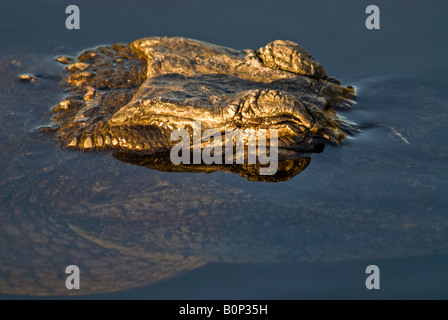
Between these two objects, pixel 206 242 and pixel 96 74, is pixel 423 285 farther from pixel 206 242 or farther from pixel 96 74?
pixel 96 74

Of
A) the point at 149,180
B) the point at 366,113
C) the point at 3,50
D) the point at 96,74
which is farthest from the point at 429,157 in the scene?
the point at 3,50

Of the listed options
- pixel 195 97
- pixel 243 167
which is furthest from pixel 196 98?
pixel 243 167

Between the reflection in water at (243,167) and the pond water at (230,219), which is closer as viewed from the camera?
the pond water at (230,219)

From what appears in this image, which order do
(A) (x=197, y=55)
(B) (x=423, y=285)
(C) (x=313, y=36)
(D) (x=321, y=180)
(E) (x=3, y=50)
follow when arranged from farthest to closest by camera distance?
(C) (x=313, y=36) → (E) (x=3, y=50) → (A) (x=197, y=55) → (D) (x=321, y=180) → (B) (x=423, y=285)

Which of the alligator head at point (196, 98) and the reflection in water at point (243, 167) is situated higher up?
the alligator head at point (196, 98)
